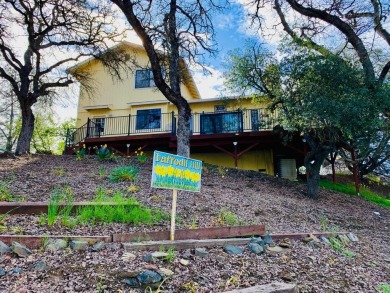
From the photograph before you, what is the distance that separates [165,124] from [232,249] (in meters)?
12.3

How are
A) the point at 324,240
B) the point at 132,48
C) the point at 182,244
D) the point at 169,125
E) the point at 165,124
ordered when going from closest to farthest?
the point at 182,244, the point at 324,240, the point at 169,125, the point at 165,124, the point at 132,48

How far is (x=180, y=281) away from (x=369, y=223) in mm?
6177

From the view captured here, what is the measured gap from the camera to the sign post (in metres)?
3.23

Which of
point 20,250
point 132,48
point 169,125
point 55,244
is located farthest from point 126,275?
point 132,48

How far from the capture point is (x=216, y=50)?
10.3 m

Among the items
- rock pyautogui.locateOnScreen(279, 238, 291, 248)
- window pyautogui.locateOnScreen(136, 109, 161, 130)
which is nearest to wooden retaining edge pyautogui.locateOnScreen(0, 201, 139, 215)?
rock pyautogui.locateOnScreen(279, 238, 291, 248)

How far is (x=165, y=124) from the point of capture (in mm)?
15227

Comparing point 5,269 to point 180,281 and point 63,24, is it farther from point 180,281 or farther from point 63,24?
point 63,24

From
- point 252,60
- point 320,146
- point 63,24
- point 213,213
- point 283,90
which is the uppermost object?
point 63,24

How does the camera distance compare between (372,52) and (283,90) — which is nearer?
(283,90)

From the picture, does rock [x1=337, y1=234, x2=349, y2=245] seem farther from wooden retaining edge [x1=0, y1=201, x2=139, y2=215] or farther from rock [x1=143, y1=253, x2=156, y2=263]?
wooden retaining edge [x1=0, y1=201, x2=139, y2=215]

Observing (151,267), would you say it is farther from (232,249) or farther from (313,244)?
(313,244)

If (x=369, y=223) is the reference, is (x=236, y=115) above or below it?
above

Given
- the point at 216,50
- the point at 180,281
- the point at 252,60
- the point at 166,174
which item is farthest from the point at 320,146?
the point at 180,281
